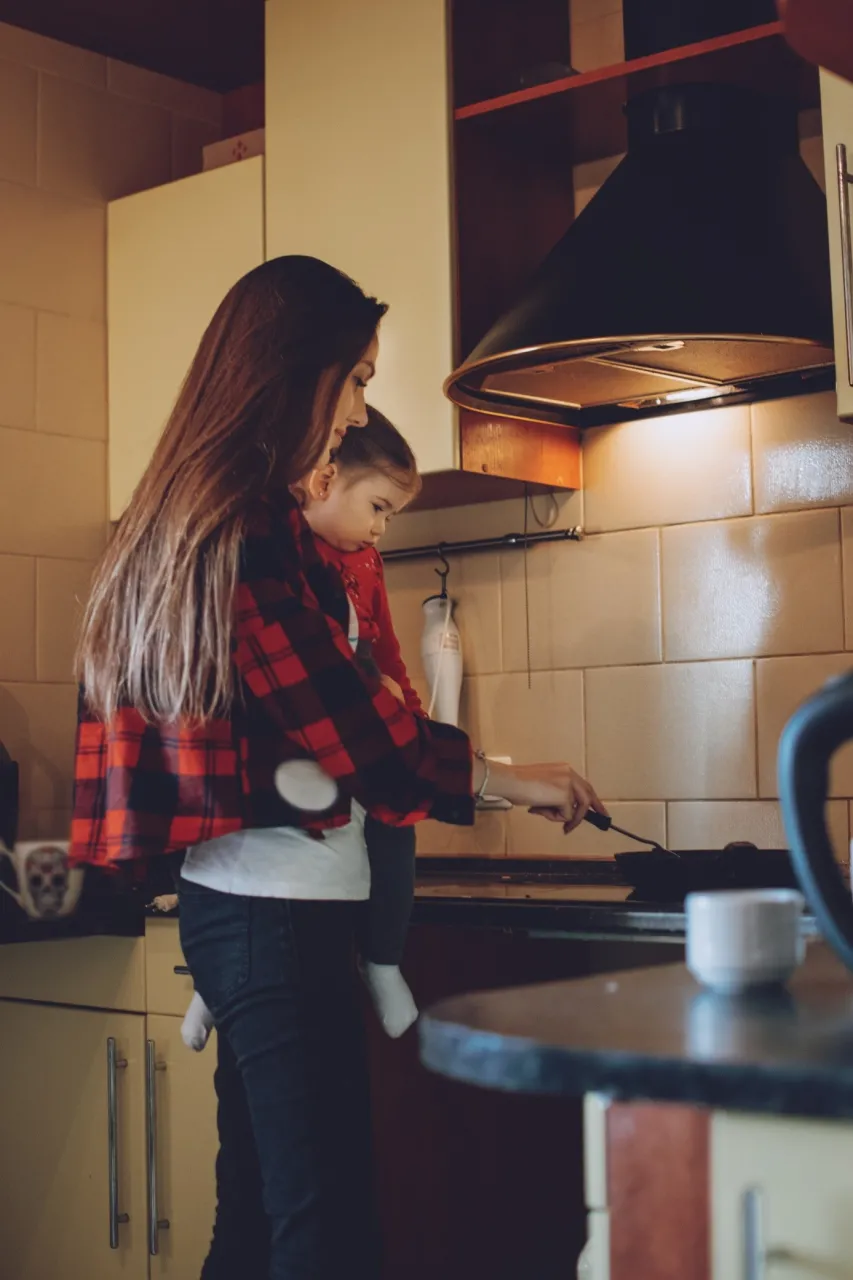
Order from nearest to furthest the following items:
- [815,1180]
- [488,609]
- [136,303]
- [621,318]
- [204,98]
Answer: [815,1180], [621,318], [488,609], [136,303], [204,98]

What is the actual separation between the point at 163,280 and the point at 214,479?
1.50 metres

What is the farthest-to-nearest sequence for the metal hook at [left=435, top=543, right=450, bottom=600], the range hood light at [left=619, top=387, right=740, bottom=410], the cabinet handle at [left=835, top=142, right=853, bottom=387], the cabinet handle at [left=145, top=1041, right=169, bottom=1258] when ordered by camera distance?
the metal hook at [left=435, top=543, right=450, bottom=600]
the range hood light at [left=619, top=387, right=740, bottom=410]
the cabinet handle at [left=145, top=1041, right=169, bottom=1258]
the cabinet handle at [left=835, top=142, right=853, bottom=387]

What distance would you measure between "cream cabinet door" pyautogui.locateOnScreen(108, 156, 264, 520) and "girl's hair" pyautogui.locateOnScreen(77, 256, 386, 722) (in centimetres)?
115

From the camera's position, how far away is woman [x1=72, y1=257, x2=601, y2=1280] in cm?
160

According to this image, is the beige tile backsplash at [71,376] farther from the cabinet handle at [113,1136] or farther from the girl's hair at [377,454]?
the cabinet handle at [113,1136]

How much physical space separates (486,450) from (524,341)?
398mm

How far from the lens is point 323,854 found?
5.44 ft

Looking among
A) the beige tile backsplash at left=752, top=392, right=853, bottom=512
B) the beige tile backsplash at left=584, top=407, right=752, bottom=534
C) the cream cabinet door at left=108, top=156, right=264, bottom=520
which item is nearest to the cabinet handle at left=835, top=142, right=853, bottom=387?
the beige tile backsplash at left=752, top=392, right=853, bottom=512

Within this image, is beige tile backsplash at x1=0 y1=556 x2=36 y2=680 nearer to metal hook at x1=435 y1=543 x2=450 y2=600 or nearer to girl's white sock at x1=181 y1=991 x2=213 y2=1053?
metal hook at x1=435 y1=543 x2=450 y2=600

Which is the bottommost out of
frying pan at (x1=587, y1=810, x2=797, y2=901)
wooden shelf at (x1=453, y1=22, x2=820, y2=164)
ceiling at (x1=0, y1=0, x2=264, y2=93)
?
frying pan at (x1=587, y1=810, x2=797, y2=901)

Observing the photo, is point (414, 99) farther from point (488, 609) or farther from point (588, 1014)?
point (588, 1014)

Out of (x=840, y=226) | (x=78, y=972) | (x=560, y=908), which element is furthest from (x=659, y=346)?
(x=78, y=972)

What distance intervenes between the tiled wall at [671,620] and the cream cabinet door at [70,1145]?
687 millimetres

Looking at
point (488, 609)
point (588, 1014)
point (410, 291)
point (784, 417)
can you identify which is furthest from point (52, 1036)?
point (588, 1014)
